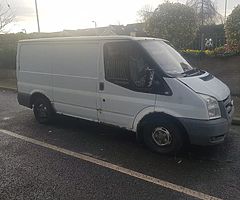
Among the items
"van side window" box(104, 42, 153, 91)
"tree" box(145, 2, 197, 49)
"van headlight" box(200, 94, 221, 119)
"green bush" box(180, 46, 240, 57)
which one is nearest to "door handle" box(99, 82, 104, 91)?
"van side window" box(104, 42, 153, 91)

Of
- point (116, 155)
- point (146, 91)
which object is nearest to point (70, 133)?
point (116, 155)

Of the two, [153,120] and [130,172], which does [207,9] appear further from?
[130,172]

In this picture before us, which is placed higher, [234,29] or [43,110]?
[234,29]

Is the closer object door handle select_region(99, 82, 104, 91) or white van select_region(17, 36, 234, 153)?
white van select_region(17, 36, 234, 153)

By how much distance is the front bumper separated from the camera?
4.38 m

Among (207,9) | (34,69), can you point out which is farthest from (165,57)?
(207,9)

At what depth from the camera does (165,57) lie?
5.18m

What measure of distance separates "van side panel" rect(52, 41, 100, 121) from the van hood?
1.76m

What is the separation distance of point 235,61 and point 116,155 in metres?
5.98

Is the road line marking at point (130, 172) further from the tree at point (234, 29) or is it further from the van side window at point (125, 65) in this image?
the tree at point (234, 29)

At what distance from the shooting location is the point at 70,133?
20.0 feet

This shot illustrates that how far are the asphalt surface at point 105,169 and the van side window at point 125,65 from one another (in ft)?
3.93

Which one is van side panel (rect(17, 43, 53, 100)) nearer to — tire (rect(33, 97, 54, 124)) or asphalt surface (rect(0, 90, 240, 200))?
tire (rect(33, 97, 54, 124))

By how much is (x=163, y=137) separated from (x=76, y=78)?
2.14 m
